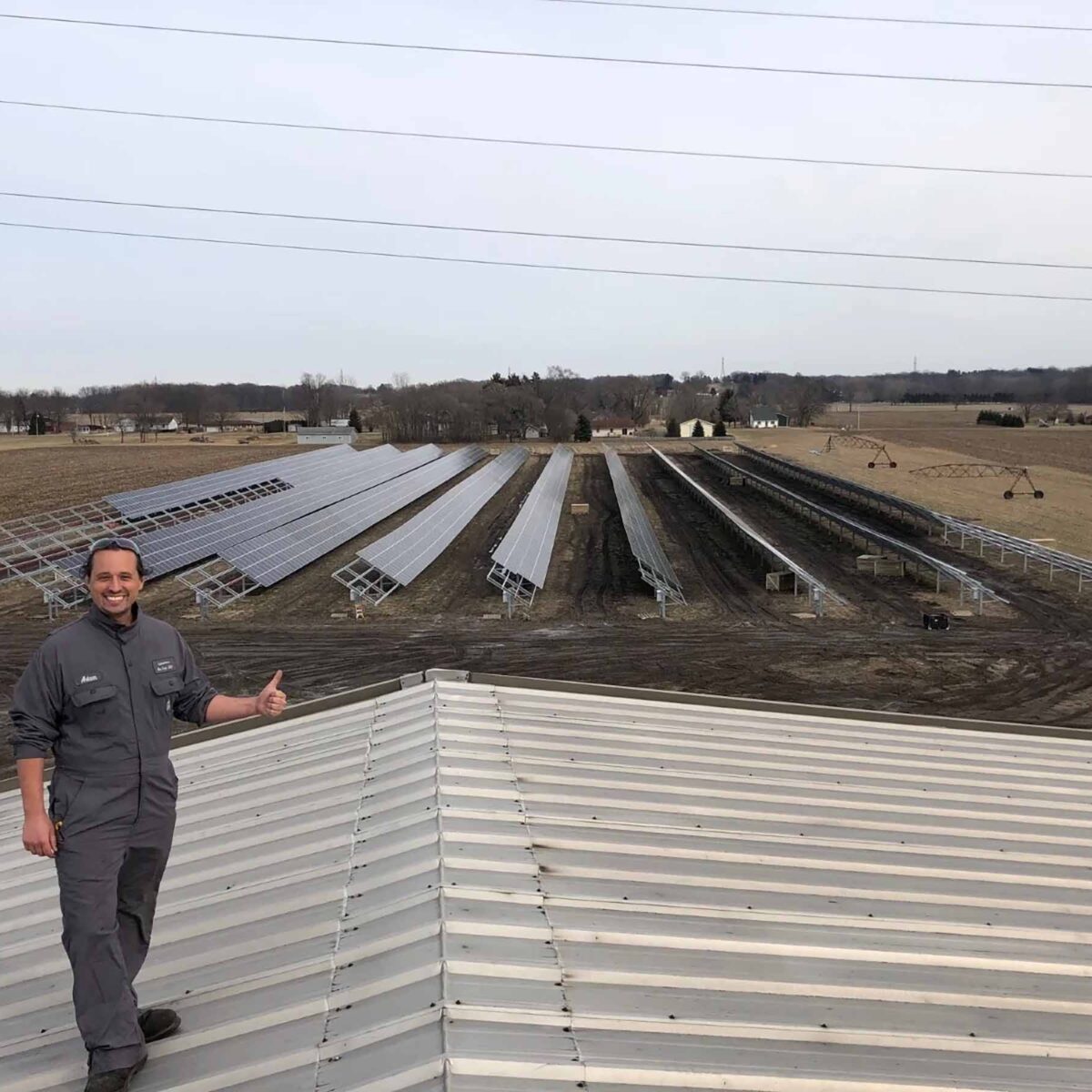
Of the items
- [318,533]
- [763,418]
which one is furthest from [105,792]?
[763,418]

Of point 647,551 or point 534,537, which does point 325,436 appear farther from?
point 647,551

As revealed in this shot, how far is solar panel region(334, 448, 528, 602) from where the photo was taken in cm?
2323

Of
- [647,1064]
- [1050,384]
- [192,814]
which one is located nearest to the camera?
[647,1064]

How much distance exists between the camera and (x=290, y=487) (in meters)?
39.8

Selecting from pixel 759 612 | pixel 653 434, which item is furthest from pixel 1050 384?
pixel 759 612

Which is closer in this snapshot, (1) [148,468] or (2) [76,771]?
(2) [76,771]

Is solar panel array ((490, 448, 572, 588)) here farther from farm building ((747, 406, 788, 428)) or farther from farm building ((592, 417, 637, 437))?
farm building ((747, 406, 788, 428))

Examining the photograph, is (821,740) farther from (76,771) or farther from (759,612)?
(759,612)

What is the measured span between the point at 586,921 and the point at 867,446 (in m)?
75.2

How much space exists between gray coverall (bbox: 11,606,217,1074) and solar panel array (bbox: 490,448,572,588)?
19371 mm

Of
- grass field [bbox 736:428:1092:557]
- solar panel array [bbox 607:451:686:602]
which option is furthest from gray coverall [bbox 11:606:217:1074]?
grass field [bbox 736:428:1092:557]

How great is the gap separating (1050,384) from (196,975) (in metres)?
218

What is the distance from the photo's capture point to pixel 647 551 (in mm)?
25984

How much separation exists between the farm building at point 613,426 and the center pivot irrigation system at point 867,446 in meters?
29.9
